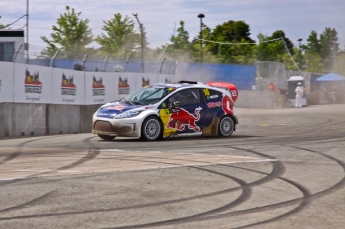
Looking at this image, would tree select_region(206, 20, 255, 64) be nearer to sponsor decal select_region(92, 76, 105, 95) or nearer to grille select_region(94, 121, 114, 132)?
sponsor decal select_region(92, 76, 105, 95)

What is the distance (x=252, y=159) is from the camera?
36.2 feet

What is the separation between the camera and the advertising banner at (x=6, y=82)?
18516 mm

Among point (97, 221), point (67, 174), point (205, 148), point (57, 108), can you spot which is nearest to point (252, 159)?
point (205, 148)

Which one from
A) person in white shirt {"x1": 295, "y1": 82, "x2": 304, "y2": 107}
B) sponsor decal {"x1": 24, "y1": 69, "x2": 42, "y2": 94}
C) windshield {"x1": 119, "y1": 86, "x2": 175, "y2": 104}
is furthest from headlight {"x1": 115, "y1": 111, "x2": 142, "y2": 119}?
person in white shirt {"x1": 295, "y1": 82, "x2": 304, "y2": 107}

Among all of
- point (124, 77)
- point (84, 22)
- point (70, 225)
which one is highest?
point (84, 22)

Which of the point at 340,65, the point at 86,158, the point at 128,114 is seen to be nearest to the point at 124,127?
the point at 128,114

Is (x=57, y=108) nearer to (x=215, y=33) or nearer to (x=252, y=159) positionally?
(x=252, y=159)

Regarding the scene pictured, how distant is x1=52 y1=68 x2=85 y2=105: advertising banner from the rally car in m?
6.06

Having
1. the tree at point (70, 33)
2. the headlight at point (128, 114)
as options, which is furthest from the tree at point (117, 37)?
the headlight at point (128, 114)

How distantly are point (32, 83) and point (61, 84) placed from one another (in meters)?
1.95

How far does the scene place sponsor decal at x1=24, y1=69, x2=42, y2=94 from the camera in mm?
19641

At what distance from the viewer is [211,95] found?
53.8 feet

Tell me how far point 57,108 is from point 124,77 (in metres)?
5.32

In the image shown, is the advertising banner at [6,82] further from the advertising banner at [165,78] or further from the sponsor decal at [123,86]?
the advertising banner at [165,78]
